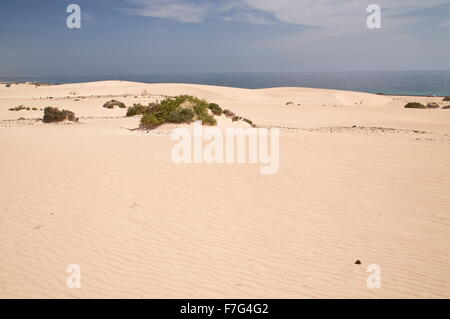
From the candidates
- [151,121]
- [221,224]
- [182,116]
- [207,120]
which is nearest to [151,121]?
[151,121]

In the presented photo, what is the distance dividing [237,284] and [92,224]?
3114 millimetres

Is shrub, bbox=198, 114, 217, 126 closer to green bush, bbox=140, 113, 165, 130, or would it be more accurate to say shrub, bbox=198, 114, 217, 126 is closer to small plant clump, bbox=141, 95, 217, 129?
small plant clump, bbox=141, 95, 217, 129

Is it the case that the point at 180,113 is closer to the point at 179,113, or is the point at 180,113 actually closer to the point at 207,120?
the point at 179,113

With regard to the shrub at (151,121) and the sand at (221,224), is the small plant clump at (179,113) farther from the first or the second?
the sand at (221,224)

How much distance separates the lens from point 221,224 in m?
6.38

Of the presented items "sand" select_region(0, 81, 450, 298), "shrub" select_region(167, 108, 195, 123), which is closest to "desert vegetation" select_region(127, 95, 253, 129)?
"shrub" select_region(167, 108, 195, 123)

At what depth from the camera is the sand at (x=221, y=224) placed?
15.1 ft

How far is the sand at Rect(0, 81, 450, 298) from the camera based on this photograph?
15.1ft

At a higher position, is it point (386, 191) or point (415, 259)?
point (386, 191)

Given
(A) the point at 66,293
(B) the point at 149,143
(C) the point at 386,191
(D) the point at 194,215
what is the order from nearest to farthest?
1. (A) the point at 66,293
2. (D) the point at 194,215
3. (C) the point at 386,191
4. (B) the point at 149,143

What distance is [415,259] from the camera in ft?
17.1

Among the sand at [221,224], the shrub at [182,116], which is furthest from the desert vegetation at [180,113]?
the sand at [221,224]

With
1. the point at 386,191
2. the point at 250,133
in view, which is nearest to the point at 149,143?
the point at 250,133

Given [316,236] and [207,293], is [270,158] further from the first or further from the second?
[207,293]
